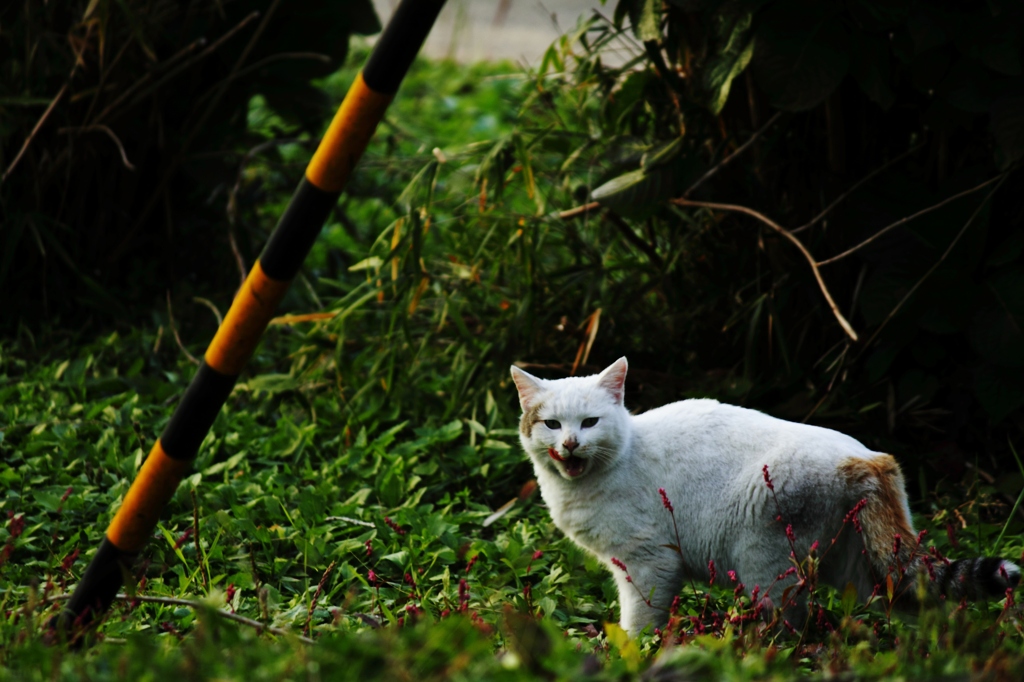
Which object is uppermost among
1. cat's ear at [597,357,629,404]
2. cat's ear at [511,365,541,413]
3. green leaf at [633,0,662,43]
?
green leaf at [633,0,662,43]

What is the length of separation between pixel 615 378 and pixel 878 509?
2.64 feet

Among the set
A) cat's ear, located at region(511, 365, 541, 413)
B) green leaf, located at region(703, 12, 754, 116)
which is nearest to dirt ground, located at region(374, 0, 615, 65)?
green leaf, located at region(703, 12, 754, 116)

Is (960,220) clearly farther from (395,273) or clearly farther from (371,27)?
(371,27)

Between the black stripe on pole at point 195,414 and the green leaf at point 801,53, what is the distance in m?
1.91

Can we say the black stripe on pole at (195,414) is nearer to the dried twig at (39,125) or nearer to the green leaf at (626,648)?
the green leaf at (626,648)

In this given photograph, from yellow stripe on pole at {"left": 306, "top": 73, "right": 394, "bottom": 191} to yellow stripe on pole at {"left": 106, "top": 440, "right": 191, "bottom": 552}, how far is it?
2.33ft

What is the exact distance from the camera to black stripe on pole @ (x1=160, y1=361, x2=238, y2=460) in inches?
81.4

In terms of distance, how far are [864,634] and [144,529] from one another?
1.73 m

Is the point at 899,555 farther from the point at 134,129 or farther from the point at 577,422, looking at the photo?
the point at 134,129

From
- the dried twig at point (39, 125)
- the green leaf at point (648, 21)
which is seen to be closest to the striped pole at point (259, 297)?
the green leaf at point (648, 21)

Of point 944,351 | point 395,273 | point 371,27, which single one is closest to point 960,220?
point 944,351

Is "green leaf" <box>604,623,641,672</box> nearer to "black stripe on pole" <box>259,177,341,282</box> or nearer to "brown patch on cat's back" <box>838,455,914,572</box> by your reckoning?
"brown patch on cat's back" <box>838,455,914,572</box>

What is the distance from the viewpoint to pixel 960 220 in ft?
10.1

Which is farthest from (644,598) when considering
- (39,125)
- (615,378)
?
(39,125)
